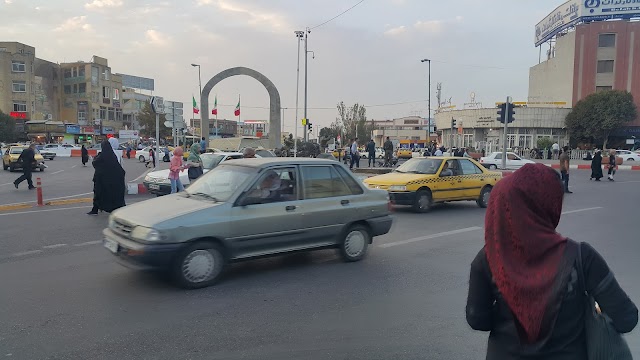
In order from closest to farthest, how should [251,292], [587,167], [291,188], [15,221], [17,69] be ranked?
[251,292] → [291,188] → [15,221] → [587,167] → [17,69]

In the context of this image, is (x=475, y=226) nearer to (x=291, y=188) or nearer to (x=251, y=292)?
(x=291, y=188)

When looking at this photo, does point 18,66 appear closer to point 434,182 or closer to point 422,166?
point 422,166

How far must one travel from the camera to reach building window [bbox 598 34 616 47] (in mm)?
57438

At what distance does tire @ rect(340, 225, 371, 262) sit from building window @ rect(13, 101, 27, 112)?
2977 inches

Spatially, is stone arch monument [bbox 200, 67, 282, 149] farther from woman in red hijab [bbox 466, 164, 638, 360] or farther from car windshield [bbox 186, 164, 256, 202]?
woman in red hijab [bbox 466, 164, 638, 360]

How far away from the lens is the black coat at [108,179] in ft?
35.4

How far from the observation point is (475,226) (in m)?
10.6

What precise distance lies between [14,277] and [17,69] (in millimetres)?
74055

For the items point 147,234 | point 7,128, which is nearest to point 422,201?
point 147,234

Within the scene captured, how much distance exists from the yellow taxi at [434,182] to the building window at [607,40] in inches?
2177

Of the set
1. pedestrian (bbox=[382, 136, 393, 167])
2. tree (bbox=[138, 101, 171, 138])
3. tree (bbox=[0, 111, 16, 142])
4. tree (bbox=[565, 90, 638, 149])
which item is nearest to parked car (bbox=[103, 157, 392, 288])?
pedestrian (bbox=[382, 136, 393, 167])

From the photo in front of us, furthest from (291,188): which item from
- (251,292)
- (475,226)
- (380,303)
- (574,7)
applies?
(574,7)

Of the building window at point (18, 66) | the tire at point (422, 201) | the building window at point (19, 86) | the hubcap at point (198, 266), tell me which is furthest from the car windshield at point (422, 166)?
the building window at point (19, 86)

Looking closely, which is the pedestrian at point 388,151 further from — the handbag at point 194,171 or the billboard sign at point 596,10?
the billboard sign at point 596,10
